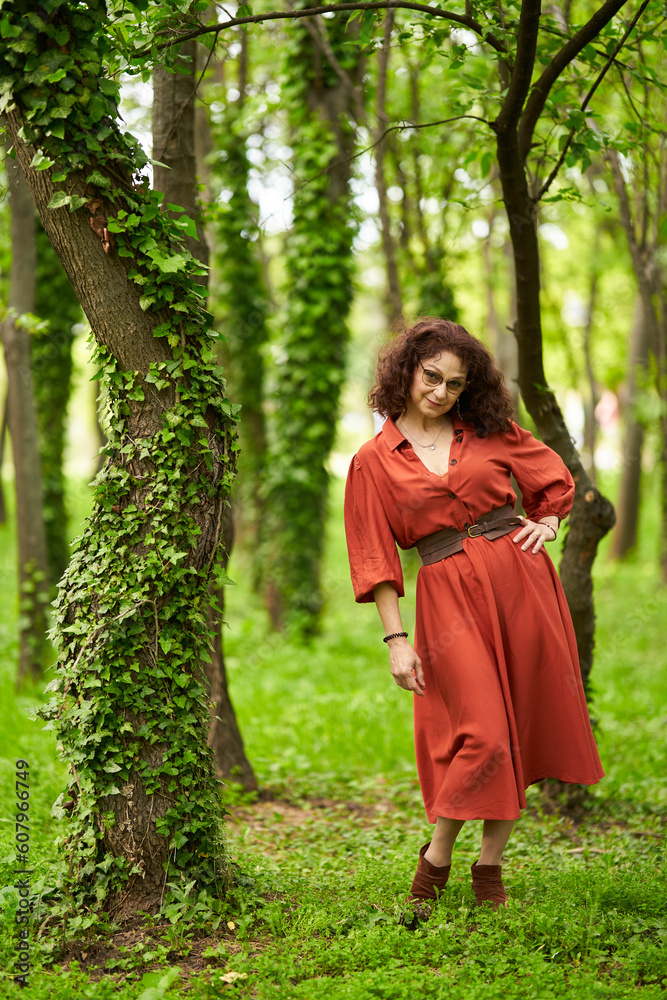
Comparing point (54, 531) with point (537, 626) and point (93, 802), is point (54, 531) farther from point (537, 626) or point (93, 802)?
point (537, 626)

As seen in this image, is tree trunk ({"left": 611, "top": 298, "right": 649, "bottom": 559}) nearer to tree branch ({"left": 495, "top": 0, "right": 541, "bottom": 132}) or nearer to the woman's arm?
tree branch ({"left": 495, "top": 0, "right": 541, "bottom": 132})

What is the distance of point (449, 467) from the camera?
10.8 feet

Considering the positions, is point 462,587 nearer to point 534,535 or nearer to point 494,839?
point 534,535

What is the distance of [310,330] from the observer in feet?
31.4

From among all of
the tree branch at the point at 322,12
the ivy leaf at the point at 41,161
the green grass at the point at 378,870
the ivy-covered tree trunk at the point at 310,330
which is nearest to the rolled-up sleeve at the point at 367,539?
the green grass at the point at 378,870

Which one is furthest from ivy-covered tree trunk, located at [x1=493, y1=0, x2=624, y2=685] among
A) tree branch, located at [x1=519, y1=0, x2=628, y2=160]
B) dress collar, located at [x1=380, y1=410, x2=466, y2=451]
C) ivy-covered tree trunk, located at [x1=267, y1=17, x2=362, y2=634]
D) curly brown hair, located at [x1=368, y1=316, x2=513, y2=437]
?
ivy-covered tree trunk, located at [x1=267, y1=17, x2=362, y2=634]

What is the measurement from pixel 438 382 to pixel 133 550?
1.37m

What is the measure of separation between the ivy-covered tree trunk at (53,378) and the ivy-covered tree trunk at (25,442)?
48.9 inches

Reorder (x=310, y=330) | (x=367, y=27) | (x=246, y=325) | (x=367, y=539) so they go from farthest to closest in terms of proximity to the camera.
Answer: (x=246, y=325) < (x=310, y=330) < (x=367, y=27) < (x=367, y=539)

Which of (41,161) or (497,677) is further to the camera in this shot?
(497,677)

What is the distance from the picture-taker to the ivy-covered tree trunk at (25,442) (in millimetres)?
7199

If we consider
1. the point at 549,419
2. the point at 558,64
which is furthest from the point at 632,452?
the point at 558,64

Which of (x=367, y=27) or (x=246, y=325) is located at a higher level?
(x=246, y=325)

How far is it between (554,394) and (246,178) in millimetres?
7187
